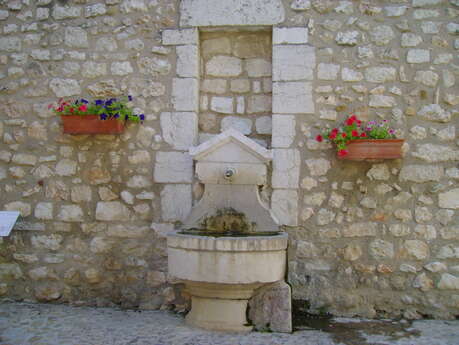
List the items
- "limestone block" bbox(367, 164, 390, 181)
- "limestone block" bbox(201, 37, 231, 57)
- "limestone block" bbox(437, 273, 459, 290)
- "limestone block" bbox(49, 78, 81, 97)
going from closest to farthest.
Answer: "limestone block" bbox(437, 273, 459, 290) → "limestone block" bbox(367, 164, 390, 181) → "limestone block" bbox(49, 78, 81, 97) → "limestone block" bbox(201, 37, 231, 57)

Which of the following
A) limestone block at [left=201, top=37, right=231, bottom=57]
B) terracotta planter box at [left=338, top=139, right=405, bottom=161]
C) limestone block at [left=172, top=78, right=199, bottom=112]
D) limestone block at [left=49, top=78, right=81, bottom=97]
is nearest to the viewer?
terracotta planter box at [left=338, top=139, right=405, bottom=161]

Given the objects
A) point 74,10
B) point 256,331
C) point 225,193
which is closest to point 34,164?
point 74,10

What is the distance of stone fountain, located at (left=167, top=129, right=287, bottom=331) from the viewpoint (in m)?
3.31

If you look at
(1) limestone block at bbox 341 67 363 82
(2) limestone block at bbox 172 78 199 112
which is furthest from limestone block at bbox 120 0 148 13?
(1) limestone block at bbox 341 67 363 82

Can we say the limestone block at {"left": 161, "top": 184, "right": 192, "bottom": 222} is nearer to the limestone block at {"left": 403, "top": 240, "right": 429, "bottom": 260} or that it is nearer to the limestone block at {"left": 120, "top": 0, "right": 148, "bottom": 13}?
the limestone block at {"left": 120, "top": 0, "right": 148, "bottom": 13}

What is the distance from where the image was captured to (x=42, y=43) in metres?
4.30

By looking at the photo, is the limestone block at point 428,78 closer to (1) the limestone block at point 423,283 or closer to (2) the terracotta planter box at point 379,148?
(2) the terracotta planter box at point 379,148

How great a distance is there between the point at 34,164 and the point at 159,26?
1651 millimetres

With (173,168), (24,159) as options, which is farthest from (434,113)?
(24,159)

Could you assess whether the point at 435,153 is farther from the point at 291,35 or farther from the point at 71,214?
the point at 71,214

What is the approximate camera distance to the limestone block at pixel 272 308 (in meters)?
3.52

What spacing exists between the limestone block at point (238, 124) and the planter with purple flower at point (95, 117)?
2.69 feet

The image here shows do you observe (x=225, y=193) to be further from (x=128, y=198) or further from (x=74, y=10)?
(x=74, y=10)

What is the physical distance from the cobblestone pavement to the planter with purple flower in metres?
1.52
